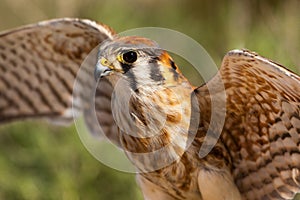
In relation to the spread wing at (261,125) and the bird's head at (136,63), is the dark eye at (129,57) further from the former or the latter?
the spread wing at (261,125)

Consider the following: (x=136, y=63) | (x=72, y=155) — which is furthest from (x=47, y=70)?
(x=136, y=63)

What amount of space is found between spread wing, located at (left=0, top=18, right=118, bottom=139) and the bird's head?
3.09 ft

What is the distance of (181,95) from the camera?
6.07m

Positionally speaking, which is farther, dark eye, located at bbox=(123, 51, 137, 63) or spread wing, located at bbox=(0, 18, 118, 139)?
spread wing, located at bbox=(0, 18, 118, 139)

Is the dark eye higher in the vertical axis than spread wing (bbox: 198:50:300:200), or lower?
higher

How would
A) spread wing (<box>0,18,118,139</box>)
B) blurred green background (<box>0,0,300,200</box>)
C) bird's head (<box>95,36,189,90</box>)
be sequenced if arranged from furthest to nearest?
blurred green background (<box>0,0,300,200</box>) → spread wing (<box>0,18,118,139</box>) → bird's head (<box>95,36,189,90</box>)

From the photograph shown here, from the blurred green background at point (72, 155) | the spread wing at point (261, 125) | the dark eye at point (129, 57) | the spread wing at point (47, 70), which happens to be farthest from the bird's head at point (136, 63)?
the blurred green background at point (72, 155)

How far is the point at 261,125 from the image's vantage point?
6.20 metres

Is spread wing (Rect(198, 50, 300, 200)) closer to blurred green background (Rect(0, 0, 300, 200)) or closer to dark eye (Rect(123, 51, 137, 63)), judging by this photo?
dark eye (Rect(123, 51, 137, 63))

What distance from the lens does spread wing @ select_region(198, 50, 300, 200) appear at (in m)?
5.81

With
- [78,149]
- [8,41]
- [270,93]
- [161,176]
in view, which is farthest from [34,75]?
[270,93]

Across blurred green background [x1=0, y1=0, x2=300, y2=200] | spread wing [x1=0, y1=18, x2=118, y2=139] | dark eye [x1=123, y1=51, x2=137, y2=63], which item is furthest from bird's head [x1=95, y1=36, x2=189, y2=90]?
blurred green background [x1=0, y1=0, x2=300, y2=200]

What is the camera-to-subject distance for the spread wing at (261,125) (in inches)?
229

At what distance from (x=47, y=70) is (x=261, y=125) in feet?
6.78
